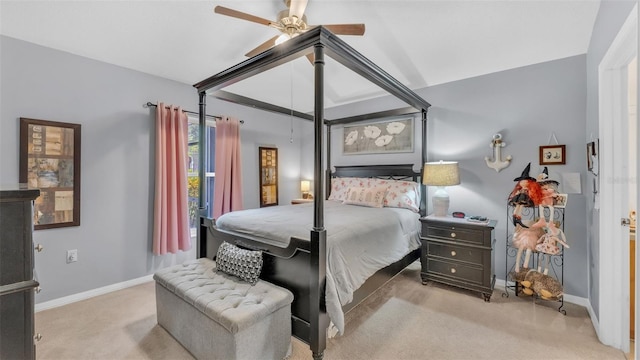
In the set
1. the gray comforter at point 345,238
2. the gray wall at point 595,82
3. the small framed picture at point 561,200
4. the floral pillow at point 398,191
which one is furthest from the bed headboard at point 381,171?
the gray wall at point 595,82

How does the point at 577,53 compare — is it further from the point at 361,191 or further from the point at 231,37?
the point at 231,37

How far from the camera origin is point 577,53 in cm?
255

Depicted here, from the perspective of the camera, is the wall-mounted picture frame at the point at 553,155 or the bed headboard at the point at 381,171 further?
the bed headboard at the point at 381,171

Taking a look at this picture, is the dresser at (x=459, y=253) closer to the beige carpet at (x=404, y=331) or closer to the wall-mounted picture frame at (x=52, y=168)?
the beige carpet at (x=404, y=331)

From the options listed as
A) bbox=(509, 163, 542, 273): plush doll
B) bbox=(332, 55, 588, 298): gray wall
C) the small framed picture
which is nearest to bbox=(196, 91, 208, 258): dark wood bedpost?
bbox=(332, 55, 588, 298): gray wall

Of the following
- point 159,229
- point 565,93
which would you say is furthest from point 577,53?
point 159,229

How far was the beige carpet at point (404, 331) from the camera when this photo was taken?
1.85 m

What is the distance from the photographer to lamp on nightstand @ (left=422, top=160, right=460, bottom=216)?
292 centimetres

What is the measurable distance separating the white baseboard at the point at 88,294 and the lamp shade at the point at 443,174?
136 inches

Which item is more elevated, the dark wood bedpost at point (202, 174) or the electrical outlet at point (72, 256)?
the dark wood bedpost at point (202, 174)

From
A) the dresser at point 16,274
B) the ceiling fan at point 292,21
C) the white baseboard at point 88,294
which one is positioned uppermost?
the ceiling fan at point 292,21

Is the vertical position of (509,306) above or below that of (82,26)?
below

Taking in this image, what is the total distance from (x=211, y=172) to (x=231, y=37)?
6.44 ft

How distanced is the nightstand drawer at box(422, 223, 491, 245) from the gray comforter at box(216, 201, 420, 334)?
0.28 metres
